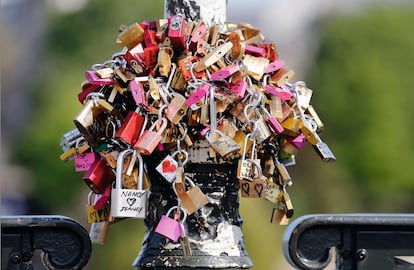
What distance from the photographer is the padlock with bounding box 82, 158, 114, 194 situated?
281 centimetres

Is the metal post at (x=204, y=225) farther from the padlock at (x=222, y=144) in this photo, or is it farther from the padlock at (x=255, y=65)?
the padlock at (x=255, y=65)

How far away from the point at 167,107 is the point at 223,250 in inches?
15.1

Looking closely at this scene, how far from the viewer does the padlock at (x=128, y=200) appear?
265cm

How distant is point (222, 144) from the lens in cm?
267

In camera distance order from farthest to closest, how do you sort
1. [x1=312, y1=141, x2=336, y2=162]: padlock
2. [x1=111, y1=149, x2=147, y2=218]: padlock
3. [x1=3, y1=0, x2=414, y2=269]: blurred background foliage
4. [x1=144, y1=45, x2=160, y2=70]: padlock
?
[x1=3, y1=0, x2=414, y2=269]: blurred background foliage → [x1=312, y1=141, x2=336, y2=162]: padlock → [x1=144, y1=45, x2=160, y2=70]: padlock → [x1=111, y1=149, x2=147, y2=218]: padlock

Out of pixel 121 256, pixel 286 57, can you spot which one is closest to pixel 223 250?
pixel 121 256

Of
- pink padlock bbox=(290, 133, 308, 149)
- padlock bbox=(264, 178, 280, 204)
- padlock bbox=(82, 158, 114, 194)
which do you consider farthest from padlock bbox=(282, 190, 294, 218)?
padlock bbox=(82, 158, 114, 194)

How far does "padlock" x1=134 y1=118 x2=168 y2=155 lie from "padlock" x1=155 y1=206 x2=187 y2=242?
16cm

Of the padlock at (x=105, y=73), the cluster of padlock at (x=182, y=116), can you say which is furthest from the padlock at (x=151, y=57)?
the padlock at (x=105, y=73)

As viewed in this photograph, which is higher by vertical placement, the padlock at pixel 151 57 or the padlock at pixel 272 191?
the padlock at pixel 151 57

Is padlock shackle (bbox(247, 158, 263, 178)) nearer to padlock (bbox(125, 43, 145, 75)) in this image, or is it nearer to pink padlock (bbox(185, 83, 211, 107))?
pink padlock (bbox(185, 83, 211, 107))

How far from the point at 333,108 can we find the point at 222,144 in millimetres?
26007

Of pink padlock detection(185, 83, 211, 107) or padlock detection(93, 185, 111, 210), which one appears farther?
padlock detection(93, 185, 111, 210)

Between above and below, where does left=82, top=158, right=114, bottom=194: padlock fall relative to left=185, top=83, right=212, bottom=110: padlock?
below
